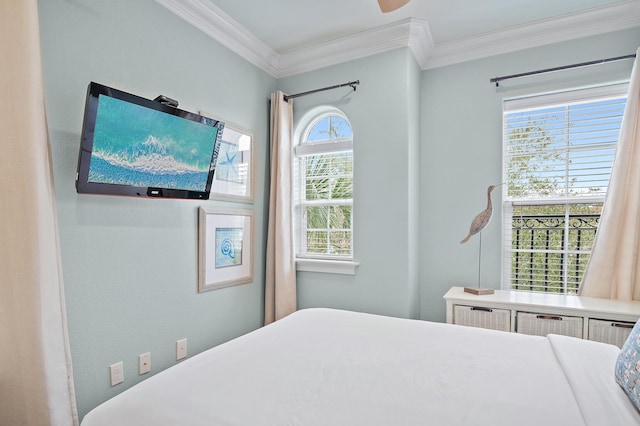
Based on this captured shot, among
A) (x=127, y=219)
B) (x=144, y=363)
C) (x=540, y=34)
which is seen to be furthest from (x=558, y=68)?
(x=144, y=363)

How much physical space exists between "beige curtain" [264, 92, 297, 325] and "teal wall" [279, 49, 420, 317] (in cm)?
35

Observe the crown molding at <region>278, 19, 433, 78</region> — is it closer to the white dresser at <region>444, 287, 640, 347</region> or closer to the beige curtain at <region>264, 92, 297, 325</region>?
the beige curtain at <region>264, 92, 297, 325</region>

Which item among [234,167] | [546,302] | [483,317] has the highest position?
[234,167]

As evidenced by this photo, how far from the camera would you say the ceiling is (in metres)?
2.38

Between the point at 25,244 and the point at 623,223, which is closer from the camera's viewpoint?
the point at 25,244

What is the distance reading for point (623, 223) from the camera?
2.29 m

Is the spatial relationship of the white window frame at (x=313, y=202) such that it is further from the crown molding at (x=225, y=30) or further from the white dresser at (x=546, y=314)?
the white dresser at (x=546, y=314)

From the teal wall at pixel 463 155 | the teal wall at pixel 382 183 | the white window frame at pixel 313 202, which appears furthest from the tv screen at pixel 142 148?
the teal wall at pixel 463 155

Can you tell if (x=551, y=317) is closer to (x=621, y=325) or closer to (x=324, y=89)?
(x=621, y=325)

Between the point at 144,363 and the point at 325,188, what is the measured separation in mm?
1963

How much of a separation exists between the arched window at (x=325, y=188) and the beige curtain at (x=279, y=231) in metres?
0.24

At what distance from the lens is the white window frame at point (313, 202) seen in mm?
2977

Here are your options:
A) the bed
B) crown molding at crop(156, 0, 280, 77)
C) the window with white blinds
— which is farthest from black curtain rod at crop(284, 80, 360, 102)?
the bed

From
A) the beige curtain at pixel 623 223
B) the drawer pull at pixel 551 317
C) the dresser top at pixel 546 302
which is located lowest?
the drawer pull at pixel 551 317
